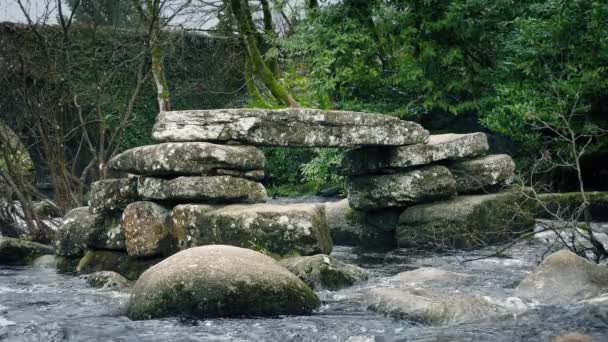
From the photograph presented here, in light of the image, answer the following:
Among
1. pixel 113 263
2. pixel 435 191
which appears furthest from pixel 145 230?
pixel 435 191

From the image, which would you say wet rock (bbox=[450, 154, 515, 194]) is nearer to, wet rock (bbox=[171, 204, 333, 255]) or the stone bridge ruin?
the stone bridge ruin

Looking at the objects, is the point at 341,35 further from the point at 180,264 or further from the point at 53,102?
the point at 180,264

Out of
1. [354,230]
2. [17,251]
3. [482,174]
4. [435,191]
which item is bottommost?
[354,230]

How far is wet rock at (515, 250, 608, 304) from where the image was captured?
691 centimetres

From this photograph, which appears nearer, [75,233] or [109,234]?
[109,234]

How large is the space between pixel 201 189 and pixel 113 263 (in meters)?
1.58

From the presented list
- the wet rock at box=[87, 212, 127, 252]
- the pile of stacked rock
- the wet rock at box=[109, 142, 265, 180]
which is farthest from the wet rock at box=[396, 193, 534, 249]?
the wet rock at box=[87, 212, 127, 252]

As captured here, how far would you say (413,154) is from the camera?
1132cm

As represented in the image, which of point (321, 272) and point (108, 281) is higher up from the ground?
point (321, 272)

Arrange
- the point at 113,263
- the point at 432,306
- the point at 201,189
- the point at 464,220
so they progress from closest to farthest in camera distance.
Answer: the point at 432,306 < the point at 201,189 < the point at 113,263 < the point at 464,220

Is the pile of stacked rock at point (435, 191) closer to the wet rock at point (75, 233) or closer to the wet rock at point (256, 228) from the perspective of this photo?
the wet rock at point (256, 228)

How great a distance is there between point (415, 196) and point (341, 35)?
6.27m

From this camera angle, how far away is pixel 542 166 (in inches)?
592

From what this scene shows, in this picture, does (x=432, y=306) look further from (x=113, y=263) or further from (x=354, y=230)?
(x=354, y=230)
